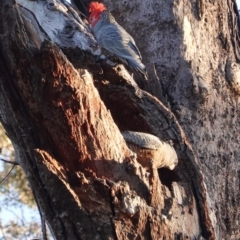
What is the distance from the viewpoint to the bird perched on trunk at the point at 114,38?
2.29 metres

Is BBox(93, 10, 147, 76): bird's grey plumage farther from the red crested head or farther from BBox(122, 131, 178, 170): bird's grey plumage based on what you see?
BBox(122, 131, 178, 170): bird's grey plumage

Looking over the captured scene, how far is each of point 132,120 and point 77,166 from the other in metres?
0.37

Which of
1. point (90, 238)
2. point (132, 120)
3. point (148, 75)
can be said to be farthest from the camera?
point (148, 75)

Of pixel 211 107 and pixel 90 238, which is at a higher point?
pixel 211 107

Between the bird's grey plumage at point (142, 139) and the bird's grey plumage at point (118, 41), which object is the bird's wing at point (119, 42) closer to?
the bird's grey plumage at point (118, 41)

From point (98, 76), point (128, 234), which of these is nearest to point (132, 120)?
point (98, 76)

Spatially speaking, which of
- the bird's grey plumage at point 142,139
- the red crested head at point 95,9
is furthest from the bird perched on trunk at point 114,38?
the bird's grey plumage at point 142,139

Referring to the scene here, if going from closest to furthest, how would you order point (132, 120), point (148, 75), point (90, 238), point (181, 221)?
point (90, 238) → point (181, 221) → point (132, 120) → point (148, 75)

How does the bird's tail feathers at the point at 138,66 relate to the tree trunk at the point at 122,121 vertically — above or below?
above

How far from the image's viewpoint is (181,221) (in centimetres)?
172

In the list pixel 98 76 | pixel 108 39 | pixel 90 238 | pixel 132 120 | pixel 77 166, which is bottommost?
pixel 90 238

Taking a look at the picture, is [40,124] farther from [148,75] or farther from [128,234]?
[148,75]

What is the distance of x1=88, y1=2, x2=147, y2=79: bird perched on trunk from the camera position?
229 cm

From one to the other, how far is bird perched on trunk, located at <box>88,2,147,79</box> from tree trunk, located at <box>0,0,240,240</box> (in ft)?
0.17
